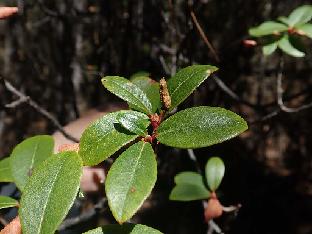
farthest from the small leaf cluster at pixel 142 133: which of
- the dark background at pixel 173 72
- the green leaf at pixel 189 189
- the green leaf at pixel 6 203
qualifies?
the dark background at pixel 173 72

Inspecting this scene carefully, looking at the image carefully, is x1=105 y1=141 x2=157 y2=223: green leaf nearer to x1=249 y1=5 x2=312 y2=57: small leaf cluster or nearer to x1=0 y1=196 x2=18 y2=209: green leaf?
x1=0 y1=196 x2=18 y2=209: green leaf

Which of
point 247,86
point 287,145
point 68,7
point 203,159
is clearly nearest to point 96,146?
point 68,7

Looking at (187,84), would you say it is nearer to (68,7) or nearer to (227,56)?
(68,7)

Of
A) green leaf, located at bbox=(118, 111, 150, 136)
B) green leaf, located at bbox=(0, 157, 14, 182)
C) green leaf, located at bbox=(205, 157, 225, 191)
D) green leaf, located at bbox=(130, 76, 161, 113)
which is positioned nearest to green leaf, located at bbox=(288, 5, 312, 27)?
green leaf, located at bbox=(205, 157, 225, 191)

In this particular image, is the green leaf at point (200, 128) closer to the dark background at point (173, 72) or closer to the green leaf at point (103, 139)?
the green leaf at point (103, 139)

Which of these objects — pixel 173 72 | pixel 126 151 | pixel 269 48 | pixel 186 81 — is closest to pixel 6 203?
pixel 126 151

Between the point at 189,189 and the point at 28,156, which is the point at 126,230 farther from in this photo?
the point at 189,189
